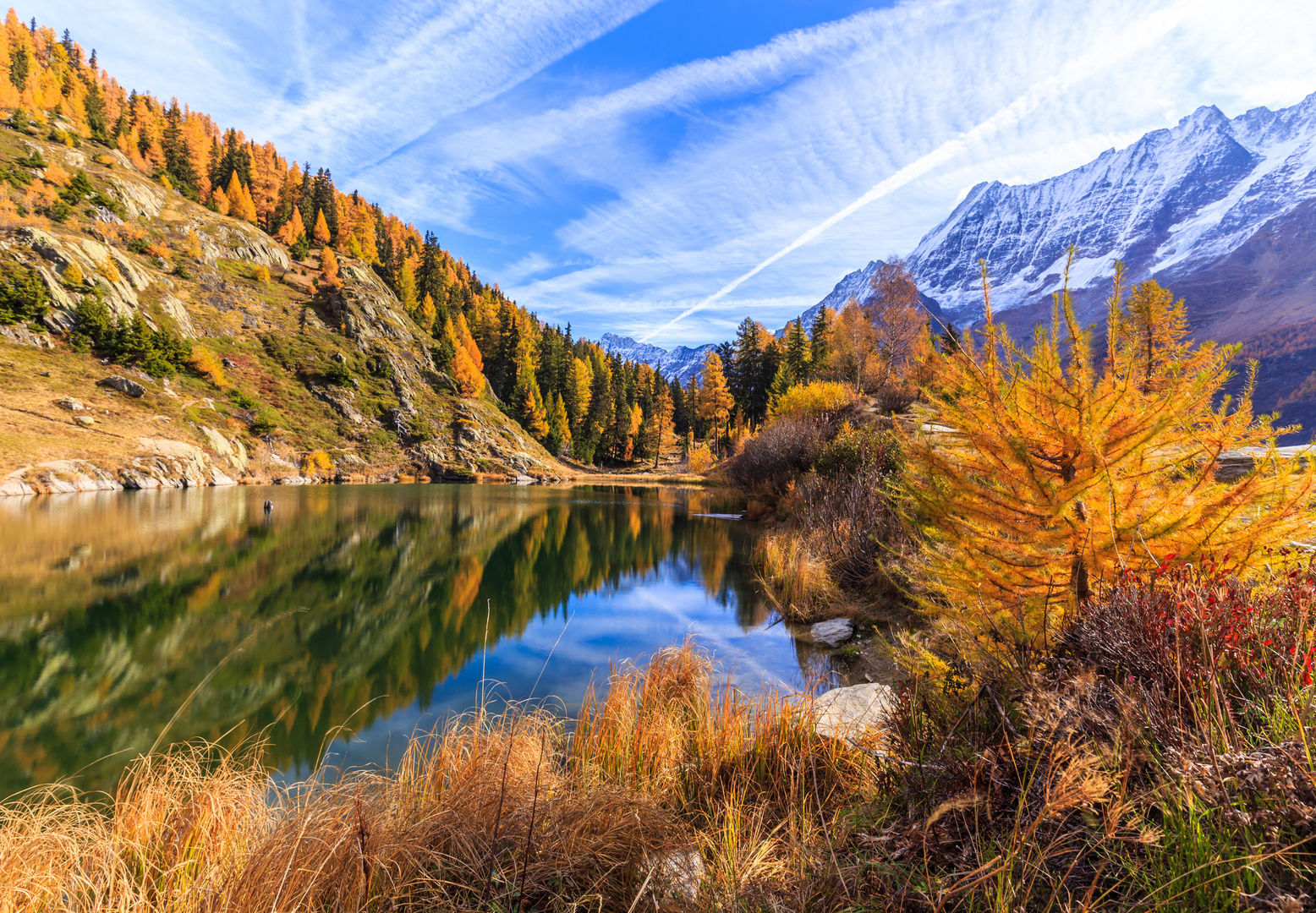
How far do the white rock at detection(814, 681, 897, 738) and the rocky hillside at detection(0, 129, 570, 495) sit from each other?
32.3 m

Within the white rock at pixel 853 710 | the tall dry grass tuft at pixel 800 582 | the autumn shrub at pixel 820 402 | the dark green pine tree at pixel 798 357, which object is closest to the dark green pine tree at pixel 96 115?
the dark green pine tree at pixel 798 357

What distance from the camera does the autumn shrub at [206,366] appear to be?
130 ft

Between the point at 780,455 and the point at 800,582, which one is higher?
the point at 780,455

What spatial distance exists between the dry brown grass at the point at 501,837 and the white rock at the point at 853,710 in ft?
0.70

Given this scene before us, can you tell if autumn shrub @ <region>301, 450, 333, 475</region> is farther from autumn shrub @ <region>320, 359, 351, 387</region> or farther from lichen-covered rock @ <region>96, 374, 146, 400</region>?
lichen-covered rock @ <region>96, 374, 146, 400</region>

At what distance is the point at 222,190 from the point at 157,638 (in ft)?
297

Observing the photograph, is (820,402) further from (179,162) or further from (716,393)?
(179,162)

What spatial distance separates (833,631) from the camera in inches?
347

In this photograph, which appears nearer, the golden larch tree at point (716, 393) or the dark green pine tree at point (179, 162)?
the golden larch tree at point (716, 393)

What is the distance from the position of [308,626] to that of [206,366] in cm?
4330

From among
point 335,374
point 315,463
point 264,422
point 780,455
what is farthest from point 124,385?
point 780,455

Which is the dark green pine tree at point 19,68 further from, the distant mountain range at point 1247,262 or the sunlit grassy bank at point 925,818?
the sunlit grassy bank at point 925,818

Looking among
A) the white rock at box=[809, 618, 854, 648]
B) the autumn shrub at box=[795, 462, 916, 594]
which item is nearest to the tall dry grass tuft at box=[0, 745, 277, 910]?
the white rock at box=[809, 618, 854, 648]

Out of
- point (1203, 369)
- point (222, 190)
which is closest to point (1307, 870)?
point (1203, 369)
